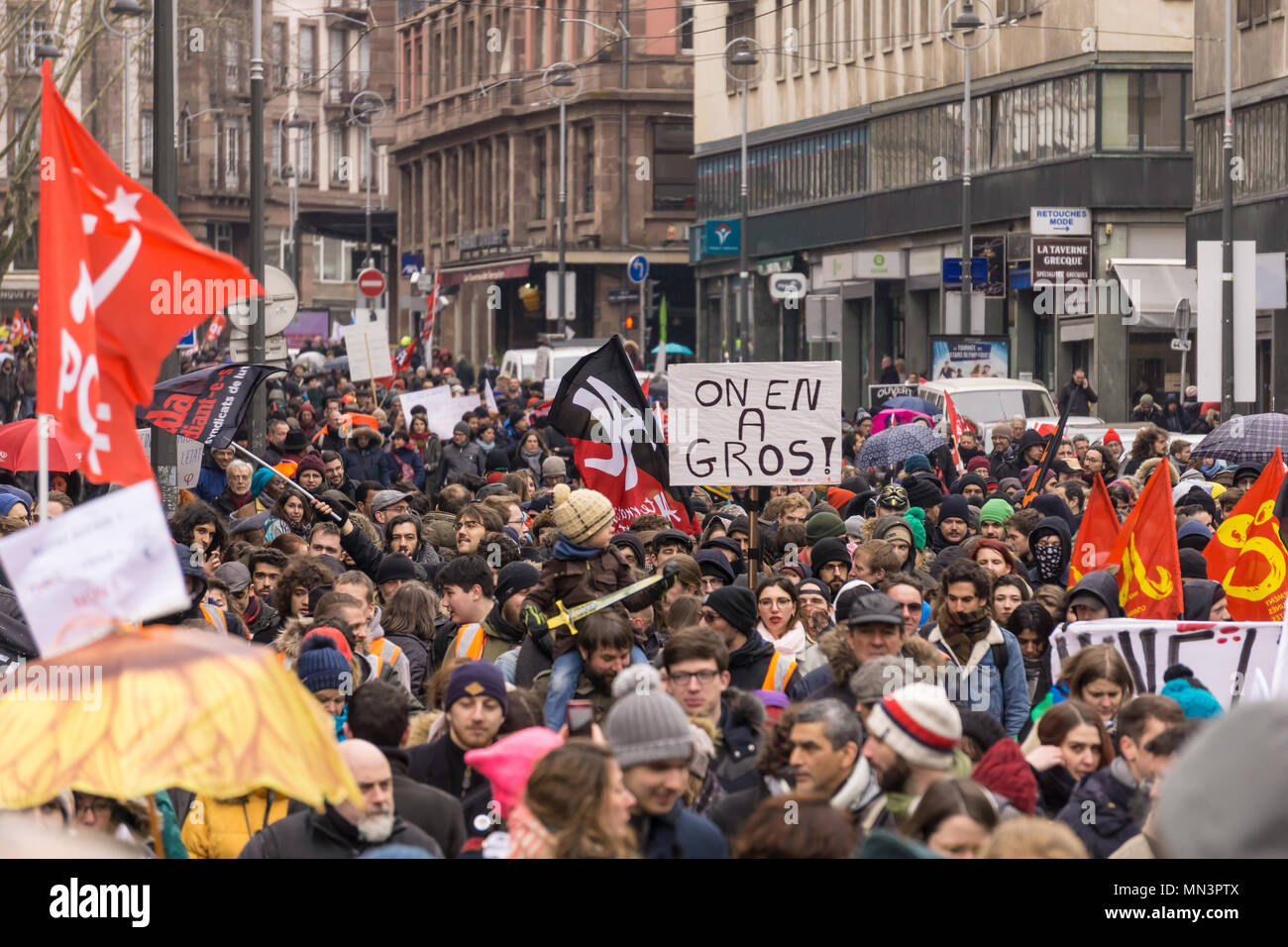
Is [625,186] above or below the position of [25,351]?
above

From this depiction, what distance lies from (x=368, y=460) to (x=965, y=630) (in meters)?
11.0

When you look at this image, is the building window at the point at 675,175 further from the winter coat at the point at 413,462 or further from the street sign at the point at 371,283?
the winter coat at the point at 413,462

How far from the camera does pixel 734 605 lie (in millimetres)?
8391

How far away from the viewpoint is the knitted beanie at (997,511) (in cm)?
1394

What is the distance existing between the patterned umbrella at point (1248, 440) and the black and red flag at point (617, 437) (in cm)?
577

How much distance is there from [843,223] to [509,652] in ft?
161

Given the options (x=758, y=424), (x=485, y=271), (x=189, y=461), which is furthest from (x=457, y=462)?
(x=485, y=271)

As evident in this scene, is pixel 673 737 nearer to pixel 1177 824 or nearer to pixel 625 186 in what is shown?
pixel 1177 824

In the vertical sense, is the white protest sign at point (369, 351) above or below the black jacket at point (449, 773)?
above

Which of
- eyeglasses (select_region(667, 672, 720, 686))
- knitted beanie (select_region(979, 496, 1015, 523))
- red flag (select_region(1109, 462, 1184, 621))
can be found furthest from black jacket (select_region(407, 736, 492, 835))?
knitted beanie (select_region(979, 496, 1015, 523))

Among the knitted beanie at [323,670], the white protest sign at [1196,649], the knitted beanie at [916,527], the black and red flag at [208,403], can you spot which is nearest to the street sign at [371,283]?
the black and red flag at [208,403]

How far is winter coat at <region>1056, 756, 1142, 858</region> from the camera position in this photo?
6.28 m

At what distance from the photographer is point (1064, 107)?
154ft
